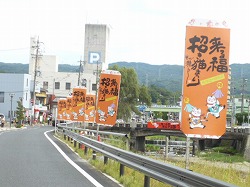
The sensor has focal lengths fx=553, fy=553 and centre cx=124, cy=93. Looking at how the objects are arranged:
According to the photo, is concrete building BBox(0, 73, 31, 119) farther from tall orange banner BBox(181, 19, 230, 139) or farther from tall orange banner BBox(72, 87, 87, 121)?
tall orange banner BBox(181, 19, 230, 139)

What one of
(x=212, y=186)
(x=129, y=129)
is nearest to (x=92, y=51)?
(x=129, y=129)

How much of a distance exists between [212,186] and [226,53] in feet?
15.9

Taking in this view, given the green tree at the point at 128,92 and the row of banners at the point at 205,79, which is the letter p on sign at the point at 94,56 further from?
the row of banners at the point at 205,79

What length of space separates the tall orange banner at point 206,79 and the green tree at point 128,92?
7536 centimetres

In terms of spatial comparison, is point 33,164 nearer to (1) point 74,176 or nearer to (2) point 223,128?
(1) point 74,176

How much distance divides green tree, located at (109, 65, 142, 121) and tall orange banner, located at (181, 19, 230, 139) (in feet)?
247

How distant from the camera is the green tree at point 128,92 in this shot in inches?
3501

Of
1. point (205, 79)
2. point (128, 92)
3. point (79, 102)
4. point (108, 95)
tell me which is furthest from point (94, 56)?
point (205, 79)

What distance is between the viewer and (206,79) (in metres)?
12.7

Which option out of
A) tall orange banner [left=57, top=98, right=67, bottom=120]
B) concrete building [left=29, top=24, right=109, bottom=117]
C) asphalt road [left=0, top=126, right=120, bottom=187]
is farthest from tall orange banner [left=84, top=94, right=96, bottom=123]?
concrete building [left=29, top=24, right=109, bottom=117]

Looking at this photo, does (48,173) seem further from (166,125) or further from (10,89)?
(10,89)

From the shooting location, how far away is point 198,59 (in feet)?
41.3

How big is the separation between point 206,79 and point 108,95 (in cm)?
→ 1309

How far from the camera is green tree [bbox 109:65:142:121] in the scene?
292 ft
